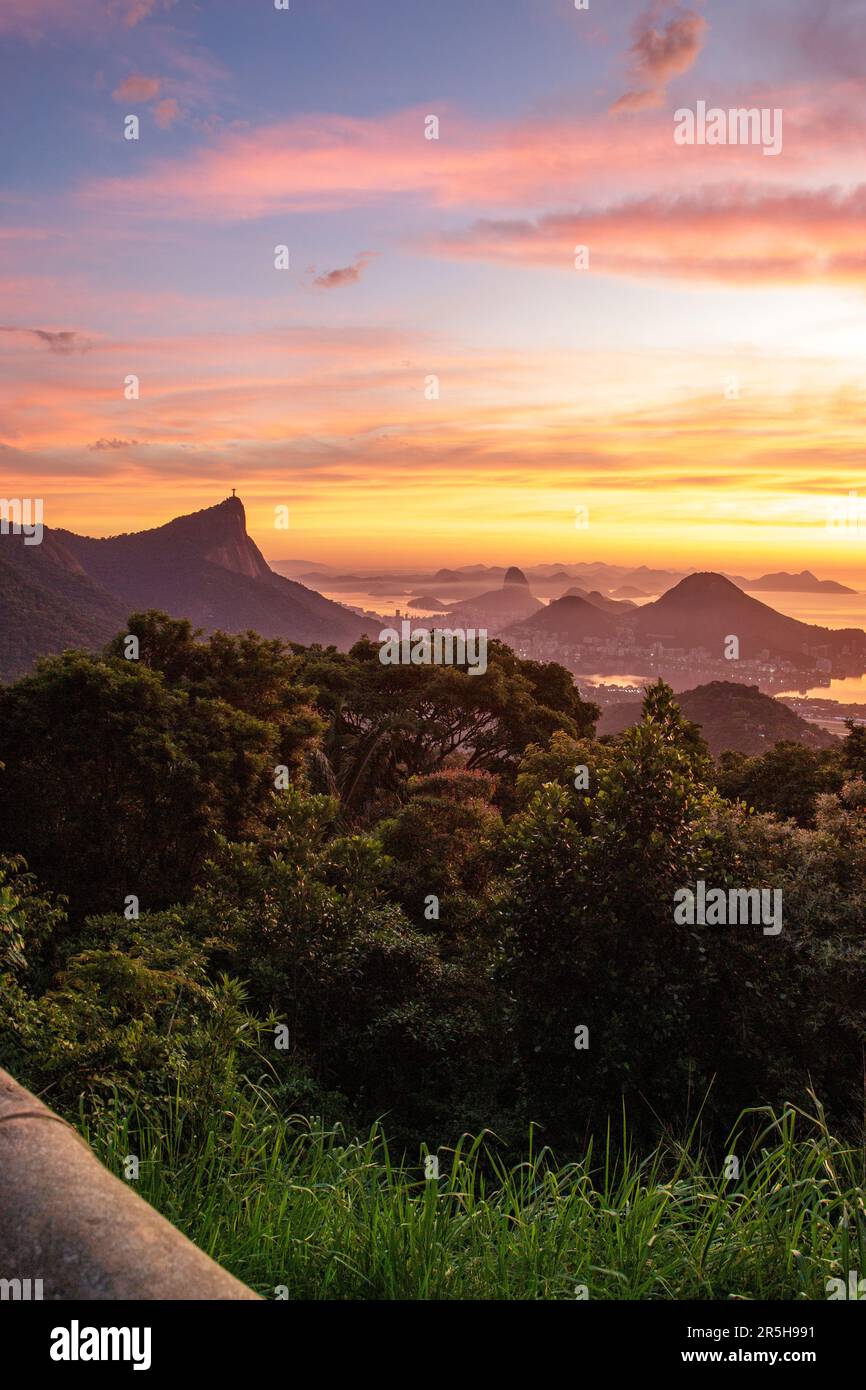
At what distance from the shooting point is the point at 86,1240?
1385 mm

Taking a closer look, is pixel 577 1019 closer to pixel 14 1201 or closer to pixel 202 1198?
pixel 202 1198

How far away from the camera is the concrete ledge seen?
4.44 ft

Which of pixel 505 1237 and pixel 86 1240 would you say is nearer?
pixel 86 1240

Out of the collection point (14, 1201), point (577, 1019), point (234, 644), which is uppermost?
point (234, 644)

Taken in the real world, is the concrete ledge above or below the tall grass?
above

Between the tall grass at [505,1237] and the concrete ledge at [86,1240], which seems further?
the tall grass at [505,1237]

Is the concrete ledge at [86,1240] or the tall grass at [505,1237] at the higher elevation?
the concrete ledge at [86,1240]

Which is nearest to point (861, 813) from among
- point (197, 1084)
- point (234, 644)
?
point (197, 1084)

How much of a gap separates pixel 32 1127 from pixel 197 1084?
11.1ft

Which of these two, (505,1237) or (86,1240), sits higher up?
(86,1240)

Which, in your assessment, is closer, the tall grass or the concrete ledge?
the concrete ledge

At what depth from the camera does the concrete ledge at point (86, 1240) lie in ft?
4.44
